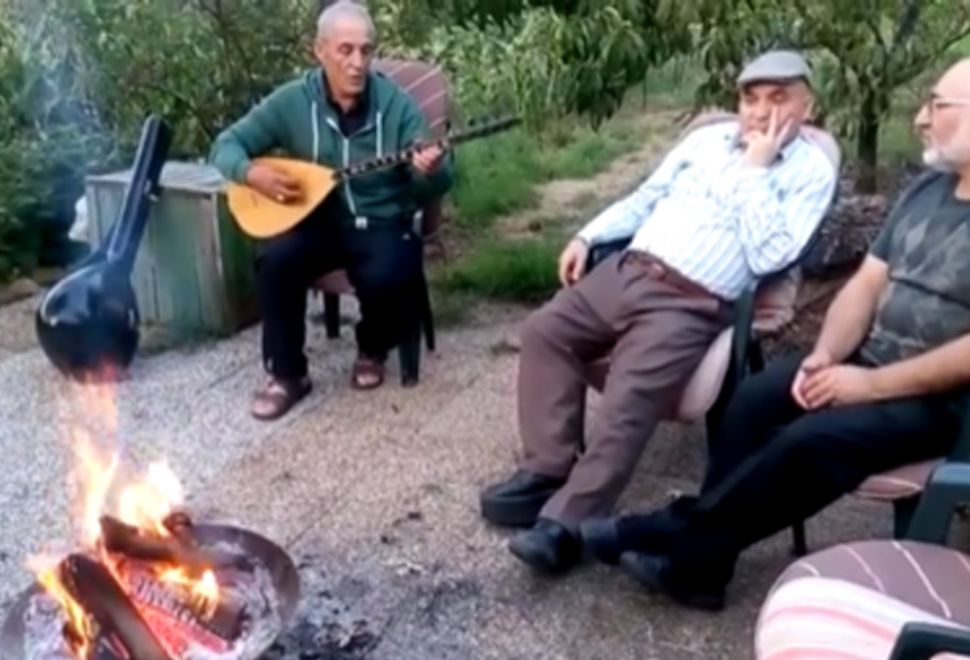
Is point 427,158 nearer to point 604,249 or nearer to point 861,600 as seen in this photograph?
point 604,249

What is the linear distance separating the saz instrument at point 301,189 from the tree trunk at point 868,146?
1.21 m

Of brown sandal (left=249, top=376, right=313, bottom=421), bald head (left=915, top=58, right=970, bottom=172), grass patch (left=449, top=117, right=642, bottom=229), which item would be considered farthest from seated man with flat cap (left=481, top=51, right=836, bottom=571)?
grass patch (left=449, top=117, right=642, bottom=229)

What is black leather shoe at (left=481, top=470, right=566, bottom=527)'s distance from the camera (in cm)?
328

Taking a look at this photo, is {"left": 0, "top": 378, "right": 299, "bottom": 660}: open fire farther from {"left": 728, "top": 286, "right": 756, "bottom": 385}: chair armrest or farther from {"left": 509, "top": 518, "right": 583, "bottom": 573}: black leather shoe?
{"left": 728, "top": 286, "right": 756, "bottom": 385}: chair armrest

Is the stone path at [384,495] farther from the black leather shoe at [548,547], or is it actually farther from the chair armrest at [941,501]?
the chair armrest at [941,501]

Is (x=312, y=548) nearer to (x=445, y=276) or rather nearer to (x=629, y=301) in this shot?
(x=629, y=301)

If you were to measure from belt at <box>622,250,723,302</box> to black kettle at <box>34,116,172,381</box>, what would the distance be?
1604 millimetres

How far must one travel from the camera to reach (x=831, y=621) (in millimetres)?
2037

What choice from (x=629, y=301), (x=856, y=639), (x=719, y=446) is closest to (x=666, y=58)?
(x=629, y=301)

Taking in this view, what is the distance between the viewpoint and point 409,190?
160 inches

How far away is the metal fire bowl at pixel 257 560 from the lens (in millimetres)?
2486

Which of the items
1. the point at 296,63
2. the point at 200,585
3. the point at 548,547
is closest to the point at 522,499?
the point at 548,547

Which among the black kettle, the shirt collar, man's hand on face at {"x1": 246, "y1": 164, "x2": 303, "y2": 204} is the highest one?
the shirt collar

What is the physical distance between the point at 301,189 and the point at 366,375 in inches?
22.5
